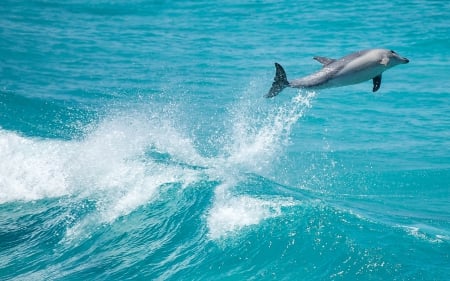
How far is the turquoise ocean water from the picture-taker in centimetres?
895

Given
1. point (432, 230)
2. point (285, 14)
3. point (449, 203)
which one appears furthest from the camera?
point (285, 14)

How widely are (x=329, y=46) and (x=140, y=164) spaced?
40.0 feet

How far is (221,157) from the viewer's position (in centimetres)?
1286

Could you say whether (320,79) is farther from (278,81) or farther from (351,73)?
(278,81)

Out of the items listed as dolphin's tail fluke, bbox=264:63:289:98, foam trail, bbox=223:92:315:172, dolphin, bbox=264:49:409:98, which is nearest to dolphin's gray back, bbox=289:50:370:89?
dolphin, bbox=264:49:409:98

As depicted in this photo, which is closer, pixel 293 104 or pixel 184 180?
pixel 184 180

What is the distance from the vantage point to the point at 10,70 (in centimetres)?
2095

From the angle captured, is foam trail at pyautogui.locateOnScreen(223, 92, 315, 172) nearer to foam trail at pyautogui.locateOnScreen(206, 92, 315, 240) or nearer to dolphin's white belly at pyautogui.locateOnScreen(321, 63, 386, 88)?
foam trail at pyautogui.locateOnScreen(206, 92, 315, 240)

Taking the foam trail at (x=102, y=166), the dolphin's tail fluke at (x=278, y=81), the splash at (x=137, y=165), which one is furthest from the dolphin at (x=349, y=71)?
the foam trail at (x=102, y=166)

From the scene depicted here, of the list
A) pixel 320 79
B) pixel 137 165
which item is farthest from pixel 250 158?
pixel 320 79

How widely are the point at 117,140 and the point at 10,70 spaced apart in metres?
9.12

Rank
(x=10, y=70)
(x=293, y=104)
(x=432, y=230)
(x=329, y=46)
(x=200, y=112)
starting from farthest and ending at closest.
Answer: (x=329, y=46) → (x=10, y=70) → (x=293, y=104) → (x=200, y=112) → (x=432, y=230)

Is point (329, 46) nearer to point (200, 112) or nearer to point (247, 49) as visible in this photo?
point (247, 49)

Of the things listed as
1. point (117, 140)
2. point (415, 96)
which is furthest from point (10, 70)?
point (415, 96)
